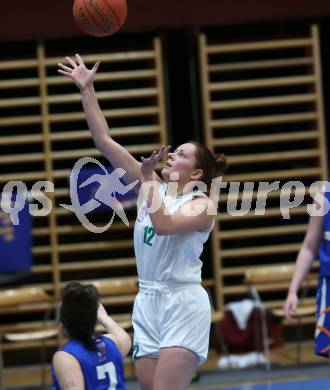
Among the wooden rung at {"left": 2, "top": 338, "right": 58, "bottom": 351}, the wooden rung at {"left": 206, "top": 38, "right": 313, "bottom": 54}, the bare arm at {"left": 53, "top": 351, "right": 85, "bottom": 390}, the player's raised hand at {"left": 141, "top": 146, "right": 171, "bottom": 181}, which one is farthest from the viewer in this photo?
the wooden rung at {"left": 206, "top": 38, "right": 313, "bottom": 54}

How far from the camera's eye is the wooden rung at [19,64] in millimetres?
9039

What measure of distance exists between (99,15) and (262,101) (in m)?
4.56

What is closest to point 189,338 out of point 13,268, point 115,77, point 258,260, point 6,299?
point 6,299

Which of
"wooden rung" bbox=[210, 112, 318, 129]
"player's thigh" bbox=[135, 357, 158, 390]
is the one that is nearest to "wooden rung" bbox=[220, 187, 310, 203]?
"wooden rung" bbox=[210, 112, 318, 129]

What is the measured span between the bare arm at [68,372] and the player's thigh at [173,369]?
0.54m

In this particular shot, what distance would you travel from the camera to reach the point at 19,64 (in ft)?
29.7

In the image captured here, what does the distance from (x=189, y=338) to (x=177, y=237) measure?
0.47 meters

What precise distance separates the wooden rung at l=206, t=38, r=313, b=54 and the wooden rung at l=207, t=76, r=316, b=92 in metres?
0.32

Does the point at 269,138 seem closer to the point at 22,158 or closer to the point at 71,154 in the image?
the point at 71,154

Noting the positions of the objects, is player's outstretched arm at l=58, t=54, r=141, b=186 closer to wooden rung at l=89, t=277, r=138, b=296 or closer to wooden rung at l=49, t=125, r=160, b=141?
wooden rung at l=89, t=277, r=138, b=296

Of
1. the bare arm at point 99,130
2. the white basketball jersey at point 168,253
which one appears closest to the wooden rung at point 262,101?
the bare arm at point 99,130

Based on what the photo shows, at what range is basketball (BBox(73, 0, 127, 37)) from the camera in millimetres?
4969

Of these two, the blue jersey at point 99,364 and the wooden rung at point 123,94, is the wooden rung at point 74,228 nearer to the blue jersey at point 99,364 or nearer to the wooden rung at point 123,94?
the wooden rung at point 123,94

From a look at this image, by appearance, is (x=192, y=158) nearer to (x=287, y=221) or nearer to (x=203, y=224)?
(x=203, y=224)
